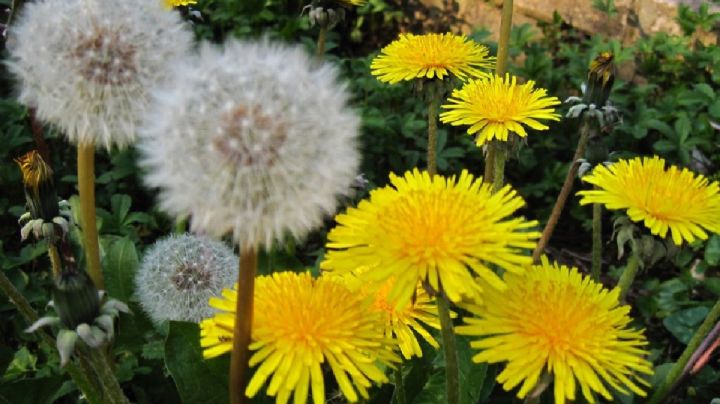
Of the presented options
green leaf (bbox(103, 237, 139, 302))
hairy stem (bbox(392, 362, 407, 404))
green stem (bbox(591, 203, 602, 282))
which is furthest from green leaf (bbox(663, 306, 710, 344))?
green leaf (bbox(103, 237, 139, 302))

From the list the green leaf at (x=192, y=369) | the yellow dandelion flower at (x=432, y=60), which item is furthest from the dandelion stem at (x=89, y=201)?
the yellow dandelion flower at (x=432, y=60)

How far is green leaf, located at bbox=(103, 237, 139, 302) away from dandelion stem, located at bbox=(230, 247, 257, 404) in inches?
35.1

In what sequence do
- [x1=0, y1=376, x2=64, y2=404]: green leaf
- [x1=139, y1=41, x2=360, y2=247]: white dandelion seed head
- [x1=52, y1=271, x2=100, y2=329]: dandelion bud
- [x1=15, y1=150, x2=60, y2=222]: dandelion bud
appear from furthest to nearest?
[x1=0, y1=376, x2=64, y2=404]: green leaf, [x1=15, y1=150, x2=60, y2=222]: dandelion bud, [x1=52, y1=271, x2=100, y2=329]: dandelion bud, [x1=139, y1=41, x2=360, y2=247]: white dandelion seed head

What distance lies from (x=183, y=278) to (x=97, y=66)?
2.25 feet

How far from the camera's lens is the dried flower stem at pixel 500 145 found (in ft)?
5.82

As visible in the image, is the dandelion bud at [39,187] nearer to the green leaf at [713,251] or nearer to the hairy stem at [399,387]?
the hairy stem at [399,387]

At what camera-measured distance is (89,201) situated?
4.61 feet

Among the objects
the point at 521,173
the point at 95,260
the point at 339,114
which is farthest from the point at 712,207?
the point at 521,173

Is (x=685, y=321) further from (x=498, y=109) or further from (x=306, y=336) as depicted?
(x=306, y=336)

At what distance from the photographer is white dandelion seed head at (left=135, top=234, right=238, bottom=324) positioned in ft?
5.46

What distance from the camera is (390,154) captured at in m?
2.89

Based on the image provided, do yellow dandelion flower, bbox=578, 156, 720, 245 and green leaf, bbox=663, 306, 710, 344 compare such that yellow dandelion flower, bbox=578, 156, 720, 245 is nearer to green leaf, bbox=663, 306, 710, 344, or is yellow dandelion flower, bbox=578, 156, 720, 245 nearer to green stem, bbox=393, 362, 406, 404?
green stem, bbox=393, 362, 406, 404

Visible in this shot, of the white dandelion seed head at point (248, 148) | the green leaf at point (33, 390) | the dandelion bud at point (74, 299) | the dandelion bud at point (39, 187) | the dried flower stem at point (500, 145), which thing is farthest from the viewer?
the dried flower stem at point (500, 145)

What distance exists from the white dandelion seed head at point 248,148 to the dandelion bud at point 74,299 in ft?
0.55
